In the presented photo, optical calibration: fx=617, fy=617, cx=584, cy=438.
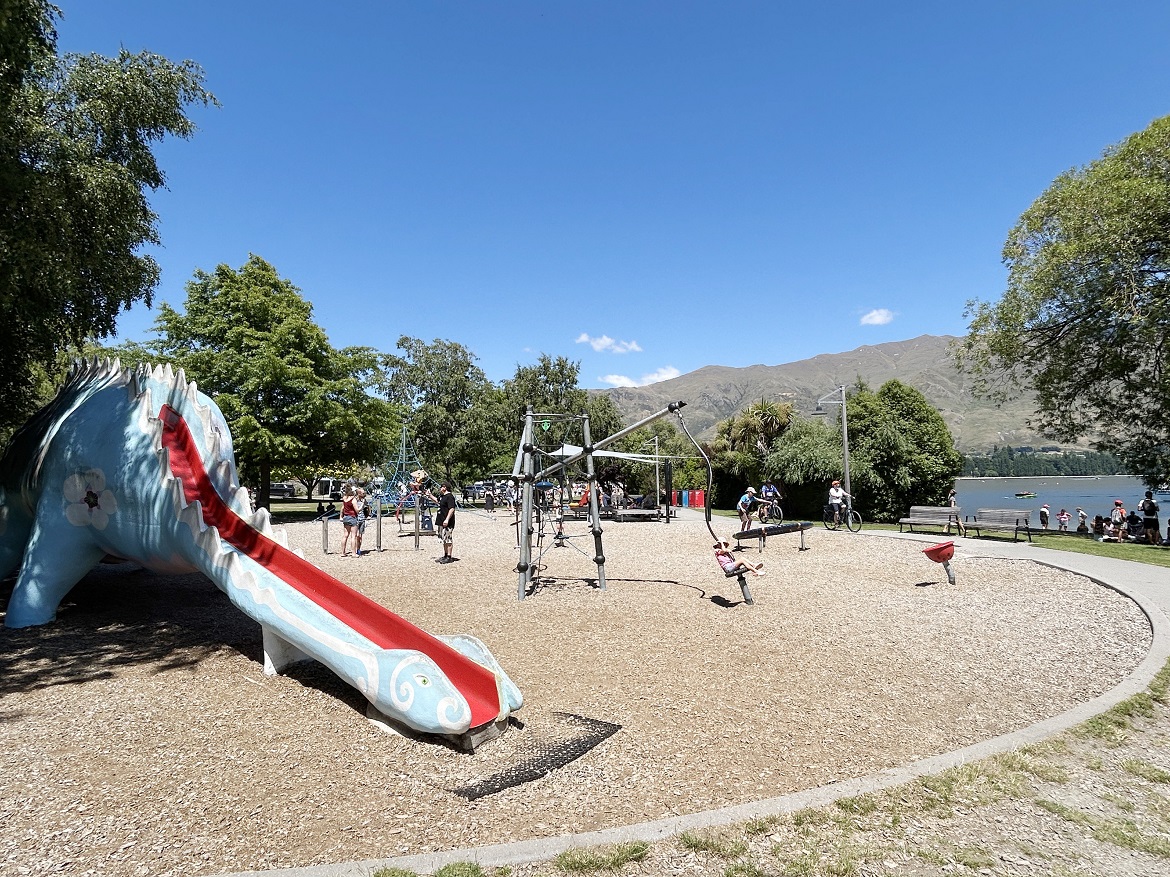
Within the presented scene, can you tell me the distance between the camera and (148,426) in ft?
25.7

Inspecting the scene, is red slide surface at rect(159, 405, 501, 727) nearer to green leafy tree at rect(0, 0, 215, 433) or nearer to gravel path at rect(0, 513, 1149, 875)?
gravel path at rect(0, 513, 1149, 875)

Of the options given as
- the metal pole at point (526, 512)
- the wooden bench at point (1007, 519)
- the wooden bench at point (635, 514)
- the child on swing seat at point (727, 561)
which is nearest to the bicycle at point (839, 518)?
the wooden bench at point (1007, 519)

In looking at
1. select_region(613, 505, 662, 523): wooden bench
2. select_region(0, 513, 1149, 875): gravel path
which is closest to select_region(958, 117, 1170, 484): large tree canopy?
select_region(0, 513, 1149, 875): gravel path

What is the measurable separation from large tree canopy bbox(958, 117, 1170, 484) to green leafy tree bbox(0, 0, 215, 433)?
2212 cm

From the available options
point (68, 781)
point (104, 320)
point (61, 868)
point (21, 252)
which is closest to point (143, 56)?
point (104, 320)

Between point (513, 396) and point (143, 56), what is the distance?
101ft

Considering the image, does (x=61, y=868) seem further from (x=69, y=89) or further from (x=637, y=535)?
(x=637, y=535)

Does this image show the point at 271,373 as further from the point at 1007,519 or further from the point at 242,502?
the point at 1007,519

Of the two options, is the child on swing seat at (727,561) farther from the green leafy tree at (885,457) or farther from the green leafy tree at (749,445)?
the green leafy tree at (749,445)

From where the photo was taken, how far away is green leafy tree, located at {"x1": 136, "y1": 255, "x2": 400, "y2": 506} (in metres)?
27.0

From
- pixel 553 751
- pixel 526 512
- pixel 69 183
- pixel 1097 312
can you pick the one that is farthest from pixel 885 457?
pixel 69 183

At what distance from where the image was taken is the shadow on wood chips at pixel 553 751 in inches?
161

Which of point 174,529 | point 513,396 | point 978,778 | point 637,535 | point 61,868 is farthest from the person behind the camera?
point 513,396

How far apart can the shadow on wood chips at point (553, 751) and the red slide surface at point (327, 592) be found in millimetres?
488
